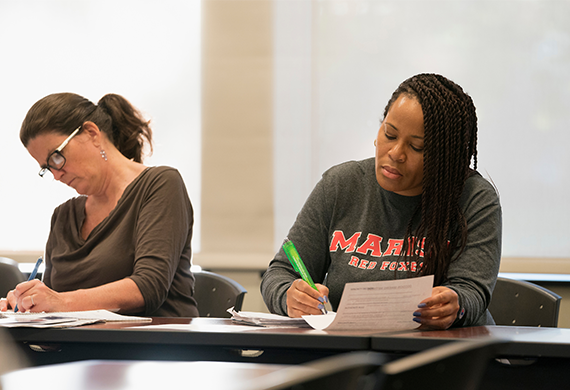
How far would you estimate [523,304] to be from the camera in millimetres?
1703

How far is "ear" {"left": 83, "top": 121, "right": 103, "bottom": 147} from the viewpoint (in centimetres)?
181

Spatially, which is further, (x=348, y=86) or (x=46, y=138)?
(x=348, y=86)

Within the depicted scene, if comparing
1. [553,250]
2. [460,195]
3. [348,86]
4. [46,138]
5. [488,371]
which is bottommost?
[553,250]

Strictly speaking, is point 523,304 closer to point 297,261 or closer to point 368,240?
point 368,240

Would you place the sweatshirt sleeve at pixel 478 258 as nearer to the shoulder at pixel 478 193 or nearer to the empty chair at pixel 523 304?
the shoulder at pixel 478 193

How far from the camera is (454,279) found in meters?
1.41

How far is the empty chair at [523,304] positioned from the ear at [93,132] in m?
1.33

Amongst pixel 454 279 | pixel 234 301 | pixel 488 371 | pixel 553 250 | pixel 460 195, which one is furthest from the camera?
pixel 553 250

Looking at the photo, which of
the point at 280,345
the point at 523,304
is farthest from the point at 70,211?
the point at 523,304

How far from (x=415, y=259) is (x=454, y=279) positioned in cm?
11

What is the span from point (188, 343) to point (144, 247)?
0.63 metres

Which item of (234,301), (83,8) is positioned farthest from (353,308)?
(83,8)

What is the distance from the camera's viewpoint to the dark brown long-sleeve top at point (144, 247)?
1641mm

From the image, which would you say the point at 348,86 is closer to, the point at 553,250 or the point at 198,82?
the point at 198,82
